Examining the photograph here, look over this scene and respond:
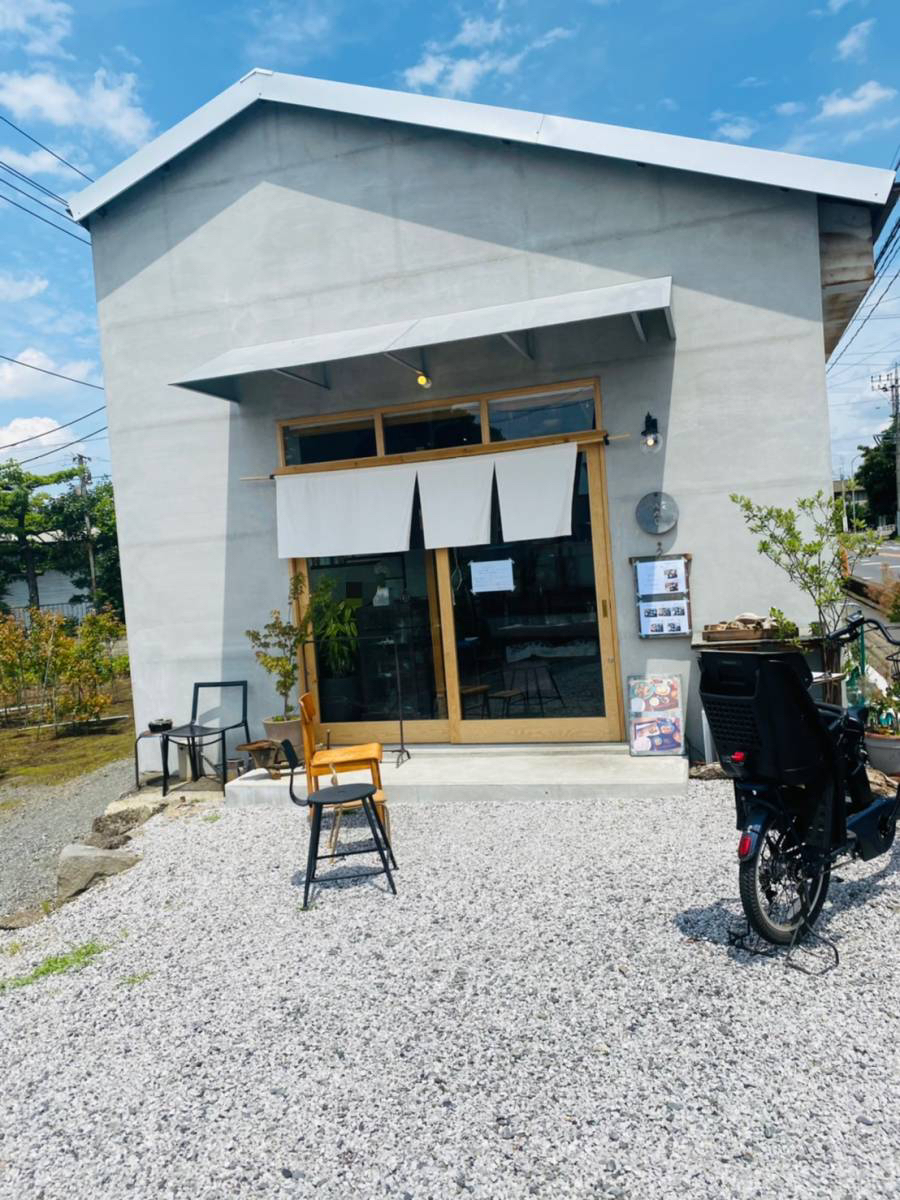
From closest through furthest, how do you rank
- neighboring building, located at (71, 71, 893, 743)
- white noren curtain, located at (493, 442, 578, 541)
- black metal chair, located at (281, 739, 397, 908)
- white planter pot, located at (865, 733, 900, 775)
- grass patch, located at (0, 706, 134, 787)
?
black metal chair, located at (281, 739, 397, 908) → white planter pot, located at (865, 733, 900, 775) → neighboring building, located at (71, 71, 893, 743) → white noren curtain, located at (493, 442, 578, 541) → grass patch, located at (0, 706, 134, 787)

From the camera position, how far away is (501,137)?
6223 millimetres

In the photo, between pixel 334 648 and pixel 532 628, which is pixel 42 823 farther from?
pixel 532 628

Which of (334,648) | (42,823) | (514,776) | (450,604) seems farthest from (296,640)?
(42,823)

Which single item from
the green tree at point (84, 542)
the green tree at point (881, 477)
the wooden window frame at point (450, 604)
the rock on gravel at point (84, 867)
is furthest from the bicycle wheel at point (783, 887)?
the green tree at point (881, 477)

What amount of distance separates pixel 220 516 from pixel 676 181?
482 cm

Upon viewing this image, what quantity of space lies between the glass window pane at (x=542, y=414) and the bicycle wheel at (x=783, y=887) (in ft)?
13.0

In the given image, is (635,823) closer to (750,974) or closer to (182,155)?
(750,974)

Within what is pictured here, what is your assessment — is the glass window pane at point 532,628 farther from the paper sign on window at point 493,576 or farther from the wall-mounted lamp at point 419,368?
the wall-mounted lamp at point 419,368

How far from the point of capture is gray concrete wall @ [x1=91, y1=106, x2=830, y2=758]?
600cm

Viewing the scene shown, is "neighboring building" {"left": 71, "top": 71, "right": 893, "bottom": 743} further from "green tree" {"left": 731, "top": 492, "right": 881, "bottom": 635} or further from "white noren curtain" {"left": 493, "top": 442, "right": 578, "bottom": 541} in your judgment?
"green tree" {"left": 731, "top": 492, "right": 881, "bottom": 635}

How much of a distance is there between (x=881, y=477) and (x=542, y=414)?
165ft

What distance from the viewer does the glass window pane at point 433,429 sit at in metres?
6.75

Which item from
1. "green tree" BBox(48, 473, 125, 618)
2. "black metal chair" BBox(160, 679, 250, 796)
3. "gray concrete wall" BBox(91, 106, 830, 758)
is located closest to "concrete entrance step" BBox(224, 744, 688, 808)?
"black metal chair" BBox(160, 679, 250, 796)

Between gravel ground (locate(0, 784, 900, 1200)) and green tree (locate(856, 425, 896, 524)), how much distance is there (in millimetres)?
51625
